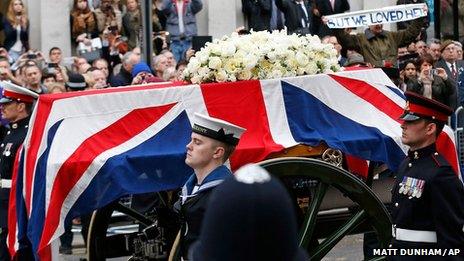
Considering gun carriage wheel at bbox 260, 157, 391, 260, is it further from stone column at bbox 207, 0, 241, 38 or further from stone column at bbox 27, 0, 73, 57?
stone column at bbox 207, 0, 241, 38

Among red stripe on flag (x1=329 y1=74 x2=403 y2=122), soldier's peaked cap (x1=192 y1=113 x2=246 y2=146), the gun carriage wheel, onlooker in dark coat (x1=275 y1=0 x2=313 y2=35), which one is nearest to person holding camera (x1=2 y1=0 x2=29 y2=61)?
onlooker in dark coat (x1=275 y1=0 x2=313 y2=35)

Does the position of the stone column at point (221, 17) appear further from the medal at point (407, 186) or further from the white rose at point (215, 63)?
the medal at point (407, 186)

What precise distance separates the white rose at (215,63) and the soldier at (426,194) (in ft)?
4.68

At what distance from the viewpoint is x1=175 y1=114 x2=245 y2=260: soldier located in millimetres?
5719

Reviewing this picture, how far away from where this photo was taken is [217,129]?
5.98 m

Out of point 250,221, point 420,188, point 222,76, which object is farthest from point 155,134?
point 250,221

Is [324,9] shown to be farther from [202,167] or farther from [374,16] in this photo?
[202,167]

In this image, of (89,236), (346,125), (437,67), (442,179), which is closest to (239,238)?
(442,179)

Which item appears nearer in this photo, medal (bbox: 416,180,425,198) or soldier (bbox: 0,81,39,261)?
medal (bbox: 416,180,425,198)

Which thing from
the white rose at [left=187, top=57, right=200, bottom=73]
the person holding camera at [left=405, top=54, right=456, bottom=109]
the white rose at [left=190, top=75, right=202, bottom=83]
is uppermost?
the white rose at [left=187, top=57, right=200, bottom=73]

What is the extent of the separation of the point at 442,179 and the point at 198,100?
1777 millimetres

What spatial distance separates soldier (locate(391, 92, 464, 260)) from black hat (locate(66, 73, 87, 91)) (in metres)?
6.41

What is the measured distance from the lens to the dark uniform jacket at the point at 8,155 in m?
8.54

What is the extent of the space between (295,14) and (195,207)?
500 inches
